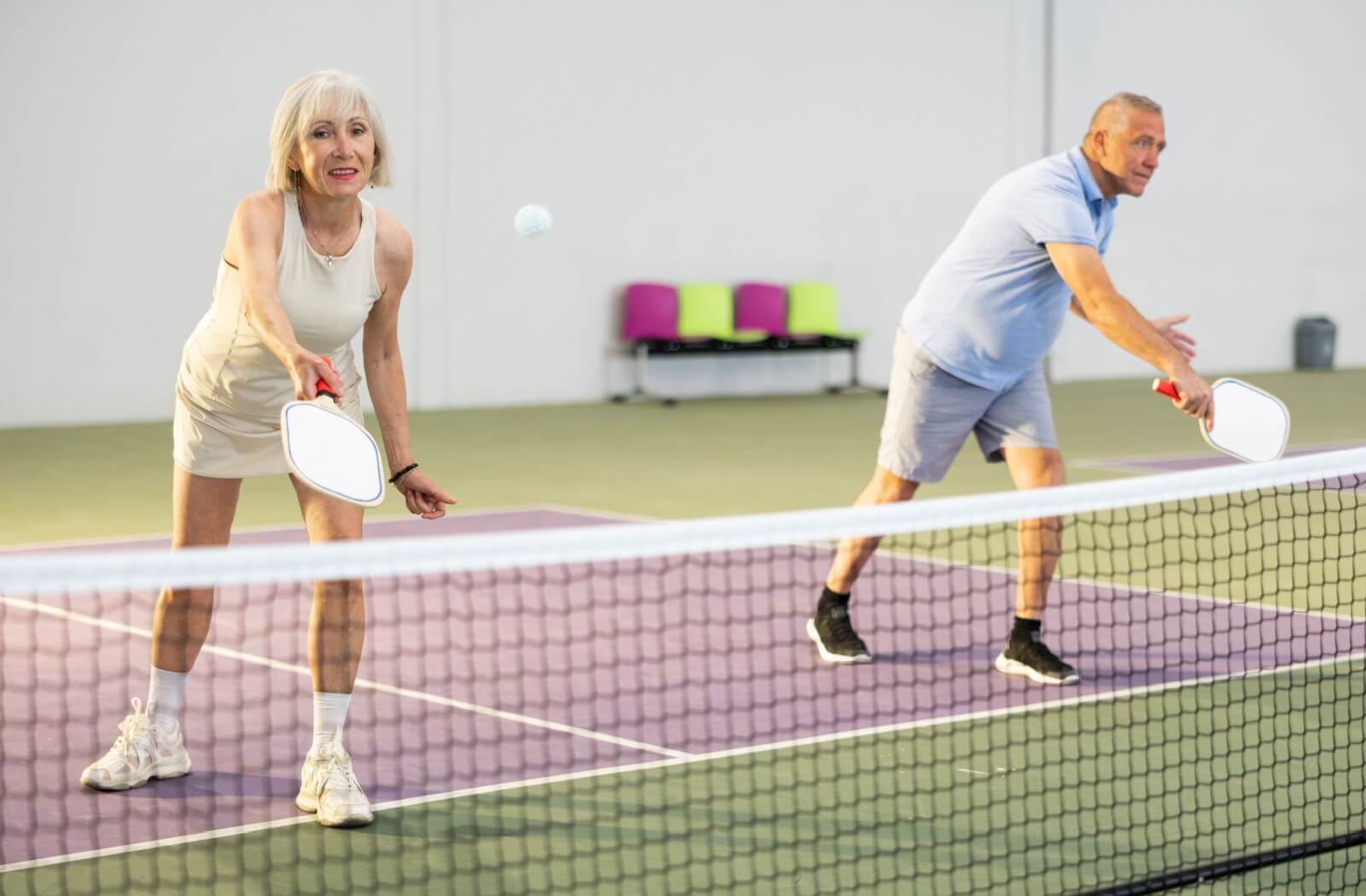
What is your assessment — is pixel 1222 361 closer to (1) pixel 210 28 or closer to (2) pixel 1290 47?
(2) pixel 1290 47

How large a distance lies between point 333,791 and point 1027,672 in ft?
7.05

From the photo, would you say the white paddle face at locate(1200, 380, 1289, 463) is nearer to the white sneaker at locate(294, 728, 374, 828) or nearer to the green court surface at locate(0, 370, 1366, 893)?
the green court surface at locate(0, 370, 1366, 893)

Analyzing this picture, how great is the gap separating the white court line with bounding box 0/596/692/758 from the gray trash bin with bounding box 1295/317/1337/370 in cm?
1517

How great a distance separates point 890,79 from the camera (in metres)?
15.9

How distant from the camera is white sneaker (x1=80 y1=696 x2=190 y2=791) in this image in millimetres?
4039

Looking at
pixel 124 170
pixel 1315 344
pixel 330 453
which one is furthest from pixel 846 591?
pixel 1315 344

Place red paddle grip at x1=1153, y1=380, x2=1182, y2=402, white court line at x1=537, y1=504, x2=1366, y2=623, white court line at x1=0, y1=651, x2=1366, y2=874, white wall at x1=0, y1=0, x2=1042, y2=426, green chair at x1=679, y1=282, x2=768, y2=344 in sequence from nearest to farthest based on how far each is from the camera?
white court line at x1=0, y1=651, x2=1366, y2=874
red paddle grip at x1=1153, y1=380, x2=1182, y2=402
white court line at x1=537, y1=504, x2=1366, y2=623
white wall at x1=0, y1=0, x2=1042, y2=426
green chair at x1=679, y1=282, x2=768, y2=344

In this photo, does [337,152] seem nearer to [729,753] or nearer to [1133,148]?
[729,753]

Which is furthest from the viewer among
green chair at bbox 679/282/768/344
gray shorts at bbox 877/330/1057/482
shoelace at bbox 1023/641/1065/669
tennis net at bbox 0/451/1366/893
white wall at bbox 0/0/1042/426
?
green chair at bbox 679/282/768/344

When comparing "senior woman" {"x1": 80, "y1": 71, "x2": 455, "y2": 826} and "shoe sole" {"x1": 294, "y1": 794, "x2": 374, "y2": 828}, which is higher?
"senior woman" {"x1": 80, "y1": 71, "x2": 455, "y2": 826}

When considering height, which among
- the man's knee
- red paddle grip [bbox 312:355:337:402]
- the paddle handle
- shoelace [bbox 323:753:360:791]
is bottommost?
shoelace [bbox 323:753:360:791]

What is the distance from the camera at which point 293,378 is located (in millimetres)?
3529

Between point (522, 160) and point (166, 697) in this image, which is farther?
point (522, 160)

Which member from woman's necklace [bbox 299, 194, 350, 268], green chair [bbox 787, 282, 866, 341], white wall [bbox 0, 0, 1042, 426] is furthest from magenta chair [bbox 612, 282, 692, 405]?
woman's necklace [bbox 299, 194, 350, 268]
